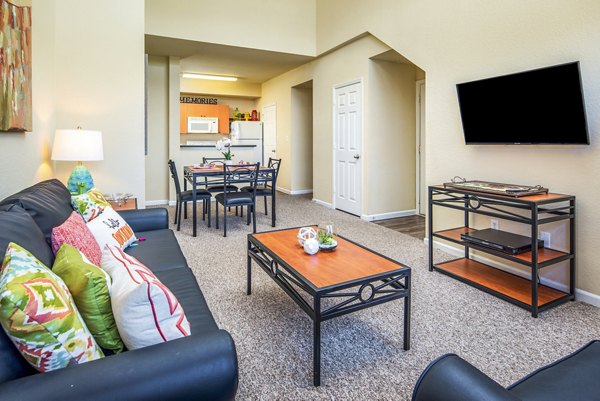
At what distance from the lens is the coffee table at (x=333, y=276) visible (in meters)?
1.64

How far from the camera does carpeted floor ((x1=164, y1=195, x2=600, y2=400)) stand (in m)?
1.67

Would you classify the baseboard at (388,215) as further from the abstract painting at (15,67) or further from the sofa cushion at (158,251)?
the abstract painting at (15,67)

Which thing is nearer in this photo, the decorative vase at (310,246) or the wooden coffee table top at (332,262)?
the wooden coffee table top at (332,262)

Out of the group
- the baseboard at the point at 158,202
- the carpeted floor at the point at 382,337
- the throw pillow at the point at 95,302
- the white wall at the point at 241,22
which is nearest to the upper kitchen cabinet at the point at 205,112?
the baseboard at the point at 158,202

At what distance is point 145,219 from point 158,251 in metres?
0.61

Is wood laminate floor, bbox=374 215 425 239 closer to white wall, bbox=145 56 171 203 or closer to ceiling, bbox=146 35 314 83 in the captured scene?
ceiling, bbox=146 35 314 83

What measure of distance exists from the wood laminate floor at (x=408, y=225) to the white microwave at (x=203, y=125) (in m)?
5.44

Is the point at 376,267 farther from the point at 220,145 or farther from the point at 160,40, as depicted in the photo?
the point at 160,40

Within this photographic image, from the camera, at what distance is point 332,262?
1988 mm

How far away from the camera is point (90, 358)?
0.96 meters

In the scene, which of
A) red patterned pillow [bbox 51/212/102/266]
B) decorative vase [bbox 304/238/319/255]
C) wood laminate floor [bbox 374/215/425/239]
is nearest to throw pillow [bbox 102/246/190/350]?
red patterned pillow [bbox 51/212/102/266]

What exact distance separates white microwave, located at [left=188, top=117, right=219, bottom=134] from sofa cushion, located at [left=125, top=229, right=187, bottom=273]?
6.43 metres

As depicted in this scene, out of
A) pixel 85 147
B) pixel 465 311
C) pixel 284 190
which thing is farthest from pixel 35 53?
pixel 284 190

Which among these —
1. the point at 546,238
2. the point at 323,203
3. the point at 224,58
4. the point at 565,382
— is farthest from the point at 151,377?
the point at 224,58
